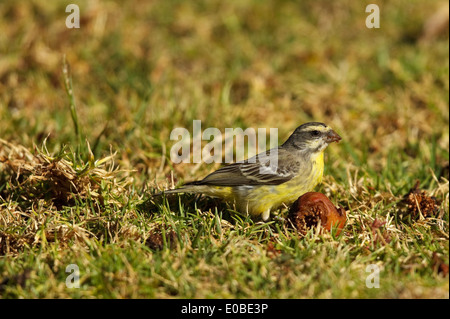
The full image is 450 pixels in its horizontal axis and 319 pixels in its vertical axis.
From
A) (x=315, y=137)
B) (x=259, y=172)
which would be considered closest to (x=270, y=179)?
(x=259, y=172)

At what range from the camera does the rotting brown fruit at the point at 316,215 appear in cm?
465

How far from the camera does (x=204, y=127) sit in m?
6.79

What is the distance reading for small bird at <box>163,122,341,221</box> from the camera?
5121 mm

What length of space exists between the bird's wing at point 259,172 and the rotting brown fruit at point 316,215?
0.48 metres

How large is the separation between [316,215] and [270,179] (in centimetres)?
70

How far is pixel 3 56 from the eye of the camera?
8.26 meters

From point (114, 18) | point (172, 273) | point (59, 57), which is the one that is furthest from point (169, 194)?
point (114, 18)

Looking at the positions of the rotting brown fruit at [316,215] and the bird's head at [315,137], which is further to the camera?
the bird's head at [315,137]
